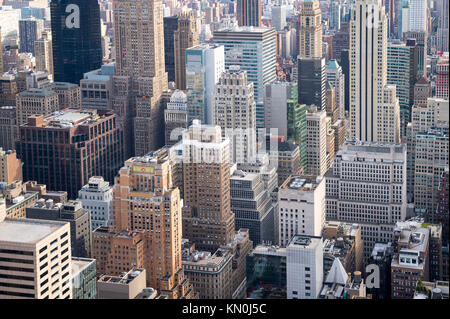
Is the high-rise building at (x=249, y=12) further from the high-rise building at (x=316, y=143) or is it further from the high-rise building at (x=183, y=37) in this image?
the high-rise building at (x=316, y=143)

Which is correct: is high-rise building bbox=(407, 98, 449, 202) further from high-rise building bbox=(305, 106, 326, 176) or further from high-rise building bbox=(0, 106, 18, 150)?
high-rise building bbox=(0, 106, 18, 150)

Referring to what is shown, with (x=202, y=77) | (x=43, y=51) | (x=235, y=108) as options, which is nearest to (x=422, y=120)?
(x=235, y=108)

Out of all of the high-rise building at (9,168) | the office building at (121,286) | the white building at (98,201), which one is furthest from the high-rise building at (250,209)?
the high-rise building at (9,168)

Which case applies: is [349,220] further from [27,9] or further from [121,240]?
[27,9]

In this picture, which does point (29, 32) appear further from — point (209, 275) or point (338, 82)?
point (209, 275)

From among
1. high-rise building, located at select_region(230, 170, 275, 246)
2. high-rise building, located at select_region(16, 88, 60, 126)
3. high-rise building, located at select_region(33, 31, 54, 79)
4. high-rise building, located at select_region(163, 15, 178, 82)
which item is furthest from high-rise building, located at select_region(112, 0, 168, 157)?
high-rise building, located at select_region(230, 170, 275, 246)

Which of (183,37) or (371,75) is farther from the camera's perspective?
(183,37)
